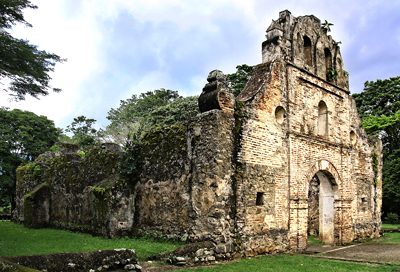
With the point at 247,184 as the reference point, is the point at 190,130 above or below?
above

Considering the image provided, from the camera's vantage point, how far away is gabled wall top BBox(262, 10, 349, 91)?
10.6 m

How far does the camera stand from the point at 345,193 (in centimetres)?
1244

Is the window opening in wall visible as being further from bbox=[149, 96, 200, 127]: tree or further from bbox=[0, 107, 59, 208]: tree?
bbox=[0, 107, 59, 208]: tree

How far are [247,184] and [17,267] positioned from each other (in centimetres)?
591

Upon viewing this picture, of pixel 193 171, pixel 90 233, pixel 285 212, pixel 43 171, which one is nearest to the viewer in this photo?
pixel 193 171

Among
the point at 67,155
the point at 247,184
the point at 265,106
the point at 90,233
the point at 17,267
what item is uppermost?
the point at 265,106

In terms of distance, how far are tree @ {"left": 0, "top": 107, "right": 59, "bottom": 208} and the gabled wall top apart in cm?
2269

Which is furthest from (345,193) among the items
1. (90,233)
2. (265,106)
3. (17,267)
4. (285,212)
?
(17,267)

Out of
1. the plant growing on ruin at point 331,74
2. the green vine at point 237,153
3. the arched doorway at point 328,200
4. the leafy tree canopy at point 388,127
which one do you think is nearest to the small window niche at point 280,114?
the green vine at point 237,153

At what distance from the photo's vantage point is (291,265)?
7668 mm

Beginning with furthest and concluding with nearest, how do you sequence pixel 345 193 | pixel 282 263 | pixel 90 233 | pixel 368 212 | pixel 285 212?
pixel 368 212 < pixel 345 193 < pixel 90 233 < pixel 285 212 < pixel 282 263

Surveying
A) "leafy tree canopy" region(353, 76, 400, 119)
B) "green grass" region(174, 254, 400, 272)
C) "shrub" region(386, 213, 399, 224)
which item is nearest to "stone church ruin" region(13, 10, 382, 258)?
"green grass" region(174, 254, 400, 272)

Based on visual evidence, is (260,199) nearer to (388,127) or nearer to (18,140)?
(388,127)

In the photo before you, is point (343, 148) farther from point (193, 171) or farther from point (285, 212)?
point (193, 171)
